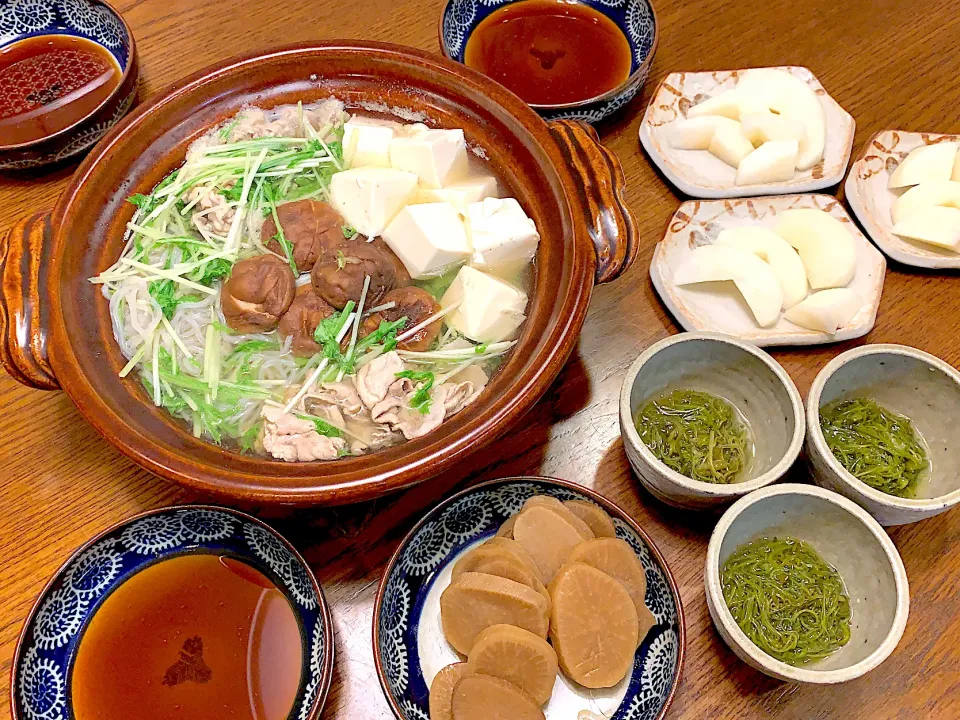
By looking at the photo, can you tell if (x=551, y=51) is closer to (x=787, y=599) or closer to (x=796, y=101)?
(x=796, y=101)

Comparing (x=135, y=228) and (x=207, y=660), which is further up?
(x=135, y=228)

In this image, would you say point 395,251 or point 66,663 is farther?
point 395,251

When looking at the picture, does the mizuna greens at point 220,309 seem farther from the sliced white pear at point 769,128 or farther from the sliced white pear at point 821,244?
the sliced white pear at point 769,128

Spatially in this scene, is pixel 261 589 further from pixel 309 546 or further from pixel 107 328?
pixel 107 328

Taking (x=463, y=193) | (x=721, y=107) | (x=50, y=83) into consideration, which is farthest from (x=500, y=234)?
(x=50, y=83)

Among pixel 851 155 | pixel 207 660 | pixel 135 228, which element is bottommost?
pixel 207 660

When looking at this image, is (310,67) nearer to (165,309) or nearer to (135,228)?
(135,228)

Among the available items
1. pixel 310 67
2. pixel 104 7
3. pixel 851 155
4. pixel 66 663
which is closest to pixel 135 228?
pixel 310 67

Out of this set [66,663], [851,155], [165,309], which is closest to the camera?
[66,663]

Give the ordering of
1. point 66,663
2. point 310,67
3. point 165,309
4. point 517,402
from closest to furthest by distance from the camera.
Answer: point 517,402 < point 66,663 < point 165,309 < point 310,67
